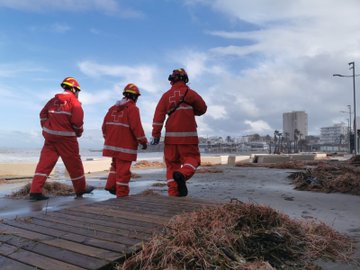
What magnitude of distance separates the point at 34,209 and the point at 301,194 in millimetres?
5153

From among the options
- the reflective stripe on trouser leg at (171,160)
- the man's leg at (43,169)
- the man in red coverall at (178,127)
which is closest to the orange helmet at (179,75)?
the man in red coverall at (178,127)

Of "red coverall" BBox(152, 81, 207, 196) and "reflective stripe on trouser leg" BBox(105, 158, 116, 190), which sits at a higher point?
"red coverall" BBox(152, 81, 207, 196)

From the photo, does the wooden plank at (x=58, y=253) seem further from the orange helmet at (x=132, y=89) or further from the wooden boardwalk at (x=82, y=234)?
the orange helmet at (x=132, y=89)

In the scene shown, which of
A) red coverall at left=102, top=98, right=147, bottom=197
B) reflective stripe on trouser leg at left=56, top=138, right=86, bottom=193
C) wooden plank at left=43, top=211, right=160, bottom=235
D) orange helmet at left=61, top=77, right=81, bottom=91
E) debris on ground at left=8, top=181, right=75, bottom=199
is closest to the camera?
wooden plank at left=43, top=211, right=160, bottom=235

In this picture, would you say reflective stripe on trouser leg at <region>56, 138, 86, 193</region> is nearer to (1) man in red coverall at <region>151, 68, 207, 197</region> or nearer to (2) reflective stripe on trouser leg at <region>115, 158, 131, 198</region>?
(2) reflective stripe on trouser leg at <region>115, 158, 131, 198</region>

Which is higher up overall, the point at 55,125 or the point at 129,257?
the point at 55,125

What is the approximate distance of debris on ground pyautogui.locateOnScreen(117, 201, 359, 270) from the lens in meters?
2.57

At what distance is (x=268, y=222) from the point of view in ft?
11.0

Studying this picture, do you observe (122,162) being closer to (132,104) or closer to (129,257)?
(132,104)

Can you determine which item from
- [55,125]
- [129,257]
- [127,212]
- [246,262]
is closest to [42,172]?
[55,125]

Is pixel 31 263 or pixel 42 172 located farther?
pixel 42 172

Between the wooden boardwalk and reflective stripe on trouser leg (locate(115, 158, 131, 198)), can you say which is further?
reflective stripe on trouser leg (locate(115, 158, 131, 198))

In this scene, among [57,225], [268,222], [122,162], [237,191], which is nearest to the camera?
[268,222]

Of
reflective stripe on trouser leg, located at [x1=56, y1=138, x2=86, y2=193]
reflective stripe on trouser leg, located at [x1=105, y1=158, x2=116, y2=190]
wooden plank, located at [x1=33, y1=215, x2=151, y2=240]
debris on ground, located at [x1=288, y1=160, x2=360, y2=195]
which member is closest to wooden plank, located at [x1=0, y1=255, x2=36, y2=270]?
wooden plank, located at [x1=33, y1=215, x2=151, y2=240]
